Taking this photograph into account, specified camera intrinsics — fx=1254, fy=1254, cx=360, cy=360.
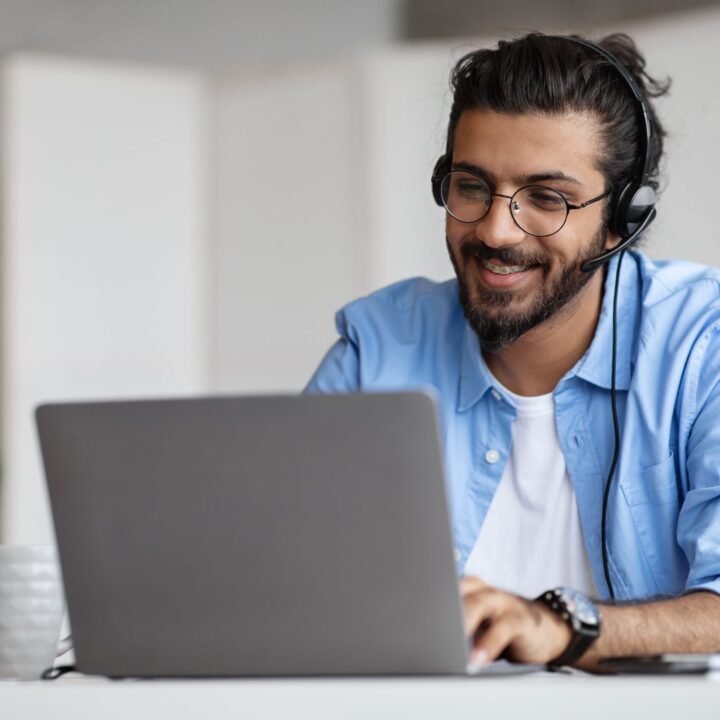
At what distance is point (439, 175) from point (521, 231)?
7.2 inches

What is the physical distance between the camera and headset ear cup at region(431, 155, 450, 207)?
69.4 inches

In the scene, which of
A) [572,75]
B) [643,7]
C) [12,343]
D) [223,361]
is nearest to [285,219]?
[223,361]

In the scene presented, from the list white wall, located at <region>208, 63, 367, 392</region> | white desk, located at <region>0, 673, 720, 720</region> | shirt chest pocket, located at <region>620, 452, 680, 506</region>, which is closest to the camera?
white desk, located at <region>0, 673, 720, 720</region>

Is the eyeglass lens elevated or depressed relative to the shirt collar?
elevated

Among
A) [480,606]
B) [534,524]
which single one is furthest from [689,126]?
[480,606]

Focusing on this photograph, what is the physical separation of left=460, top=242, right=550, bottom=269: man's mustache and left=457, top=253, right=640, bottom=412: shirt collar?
0.12 meters

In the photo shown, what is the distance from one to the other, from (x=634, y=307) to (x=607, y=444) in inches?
8.2

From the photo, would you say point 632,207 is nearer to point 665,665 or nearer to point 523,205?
point 523,205

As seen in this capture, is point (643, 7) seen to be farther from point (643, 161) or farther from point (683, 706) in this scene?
point (683, 706)

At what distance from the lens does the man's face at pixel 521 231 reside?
5.42 feet

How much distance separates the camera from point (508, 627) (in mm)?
1014

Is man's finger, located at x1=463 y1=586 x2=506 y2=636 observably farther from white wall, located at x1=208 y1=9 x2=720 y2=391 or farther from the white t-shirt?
white wall, located at x1=208 y1=9 x2=720 y2=391

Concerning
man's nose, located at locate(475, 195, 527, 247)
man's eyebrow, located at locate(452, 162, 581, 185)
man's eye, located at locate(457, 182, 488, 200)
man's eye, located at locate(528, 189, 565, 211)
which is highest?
man's eyebrow, located at locate(452, 162, 581, 185)

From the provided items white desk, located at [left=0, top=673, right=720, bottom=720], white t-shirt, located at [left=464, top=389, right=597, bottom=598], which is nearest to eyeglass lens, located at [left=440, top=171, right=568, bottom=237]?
white t-shirt, located at [left=464, top=389, right=597, bottom=598]
